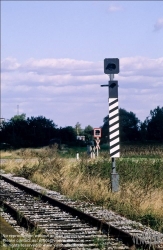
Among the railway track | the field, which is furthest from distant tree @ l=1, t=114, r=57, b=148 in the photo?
the railway track

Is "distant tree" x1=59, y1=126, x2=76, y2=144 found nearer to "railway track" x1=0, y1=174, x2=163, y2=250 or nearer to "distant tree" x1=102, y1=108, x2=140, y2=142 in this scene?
"distant tree" x1=102, y1=108, x2=140, y2=142

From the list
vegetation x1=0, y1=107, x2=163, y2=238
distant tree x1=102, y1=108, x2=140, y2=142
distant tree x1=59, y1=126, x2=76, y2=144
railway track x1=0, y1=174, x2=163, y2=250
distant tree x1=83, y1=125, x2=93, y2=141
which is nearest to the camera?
railway track x1=0, y1=174, x2=163, y2=250

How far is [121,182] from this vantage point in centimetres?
1805

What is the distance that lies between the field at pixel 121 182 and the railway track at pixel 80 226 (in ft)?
1.62

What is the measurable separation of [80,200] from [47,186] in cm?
553

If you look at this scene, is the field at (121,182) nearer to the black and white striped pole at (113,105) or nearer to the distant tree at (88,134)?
the black and white striped pole at (113,105)

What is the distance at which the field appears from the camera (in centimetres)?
1365

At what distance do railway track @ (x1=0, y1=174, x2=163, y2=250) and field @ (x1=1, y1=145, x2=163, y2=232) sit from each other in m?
0.49

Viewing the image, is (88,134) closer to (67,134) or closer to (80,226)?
(67,134)

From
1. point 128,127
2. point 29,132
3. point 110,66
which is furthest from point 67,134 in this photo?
point 110,66

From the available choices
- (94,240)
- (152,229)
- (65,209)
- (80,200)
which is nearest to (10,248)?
(94,240)

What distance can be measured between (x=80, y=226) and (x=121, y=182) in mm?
6063

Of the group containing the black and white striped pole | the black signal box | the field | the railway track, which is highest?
the black signal box

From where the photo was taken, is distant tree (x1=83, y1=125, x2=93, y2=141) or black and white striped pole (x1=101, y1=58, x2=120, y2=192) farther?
distant tree (x1=83, y1=125, x2=93, y2=141)
